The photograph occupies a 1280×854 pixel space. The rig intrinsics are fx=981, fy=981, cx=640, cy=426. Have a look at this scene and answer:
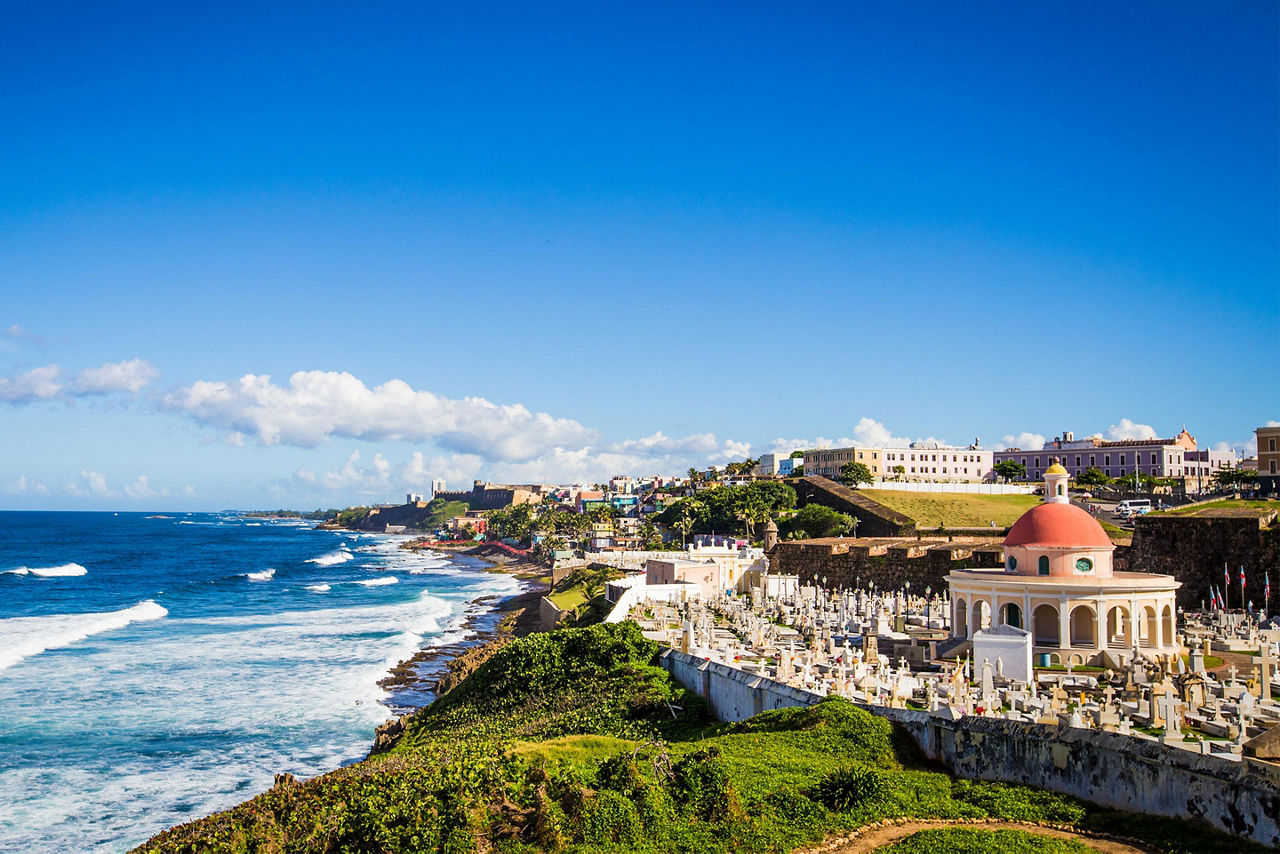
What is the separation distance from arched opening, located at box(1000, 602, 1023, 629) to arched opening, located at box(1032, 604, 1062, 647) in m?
0.38

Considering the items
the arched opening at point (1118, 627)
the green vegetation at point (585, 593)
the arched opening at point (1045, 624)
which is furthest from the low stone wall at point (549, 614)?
the arched opening at point (1118, 627)

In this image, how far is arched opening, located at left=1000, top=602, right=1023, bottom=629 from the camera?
25047mm

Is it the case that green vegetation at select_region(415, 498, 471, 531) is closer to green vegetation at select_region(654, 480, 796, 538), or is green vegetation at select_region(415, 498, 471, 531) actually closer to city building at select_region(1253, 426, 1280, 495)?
green vegetation at select_region(654, 480, 796, 538)

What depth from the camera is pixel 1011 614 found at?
82.8ft

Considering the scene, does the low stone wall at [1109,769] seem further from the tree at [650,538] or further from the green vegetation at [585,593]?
the tree at [650,538]

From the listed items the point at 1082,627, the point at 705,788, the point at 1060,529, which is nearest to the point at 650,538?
the point at 1060,529

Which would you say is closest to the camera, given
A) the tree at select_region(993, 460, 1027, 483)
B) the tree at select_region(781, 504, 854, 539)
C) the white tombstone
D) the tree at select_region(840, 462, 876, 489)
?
the white tombstone

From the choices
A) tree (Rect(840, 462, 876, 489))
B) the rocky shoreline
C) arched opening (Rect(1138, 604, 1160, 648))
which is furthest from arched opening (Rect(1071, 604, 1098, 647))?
tree (Rect(840, 462, 876, 489))

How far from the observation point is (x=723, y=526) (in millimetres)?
73875

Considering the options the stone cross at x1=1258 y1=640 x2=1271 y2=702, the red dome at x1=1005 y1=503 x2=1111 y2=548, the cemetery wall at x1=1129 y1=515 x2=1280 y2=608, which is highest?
the red dome at x1=1005 y1=503 x2=1111 y2=548

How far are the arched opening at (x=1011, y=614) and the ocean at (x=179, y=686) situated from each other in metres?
17.2

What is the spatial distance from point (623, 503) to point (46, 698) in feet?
384

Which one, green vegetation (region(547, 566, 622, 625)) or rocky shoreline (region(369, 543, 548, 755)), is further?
green vegetation (region(547, 566, 622, 625))

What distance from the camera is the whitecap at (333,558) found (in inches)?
4026
